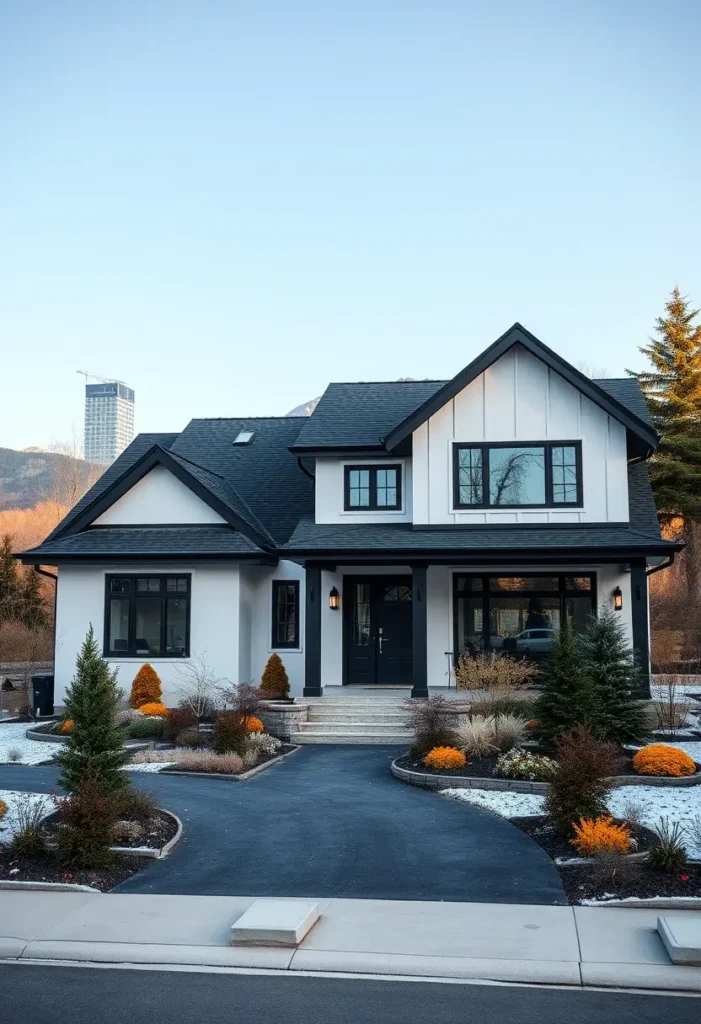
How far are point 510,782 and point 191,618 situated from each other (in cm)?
1053

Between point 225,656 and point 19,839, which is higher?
point 225,656

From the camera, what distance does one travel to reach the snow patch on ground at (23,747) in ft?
56.4

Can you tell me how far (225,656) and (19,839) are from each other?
11796mm

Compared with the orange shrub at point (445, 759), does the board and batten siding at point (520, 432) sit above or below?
above

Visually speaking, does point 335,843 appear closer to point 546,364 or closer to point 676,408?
point 546,364

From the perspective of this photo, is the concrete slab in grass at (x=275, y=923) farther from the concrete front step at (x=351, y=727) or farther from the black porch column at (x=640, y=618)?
A: the black porch column at (x=640, y=618)

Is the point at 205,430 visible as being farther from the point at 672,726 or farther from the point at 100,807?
the point at 100,807

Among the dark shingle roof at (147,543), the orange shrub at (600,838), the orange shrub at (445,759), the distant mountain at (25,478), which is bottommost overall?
the orange shrub at (600,838)

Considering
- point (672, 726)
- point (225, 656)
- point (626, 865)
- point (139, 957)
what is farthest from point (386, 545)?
point (139, 957)

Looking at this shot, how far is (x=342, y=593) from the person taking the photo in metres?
23.6

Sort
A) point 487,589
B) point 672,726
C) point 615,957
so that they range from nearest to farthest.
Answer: point 615,957 < point 672,726 < point 487,589

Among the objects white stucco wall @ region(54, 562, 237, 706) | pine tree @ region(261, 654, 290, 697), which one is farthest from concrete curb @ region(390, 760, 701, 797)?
white stucco wall @ region(54, 562, 237, 706)

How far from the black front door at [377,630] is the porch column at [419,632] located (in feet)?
7.72

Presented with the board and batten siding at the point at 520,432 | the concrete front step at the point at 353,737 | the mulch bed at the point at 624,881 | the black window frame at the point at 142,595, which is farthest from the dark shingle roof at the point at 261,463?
the mulch bed at the point at 624,881
